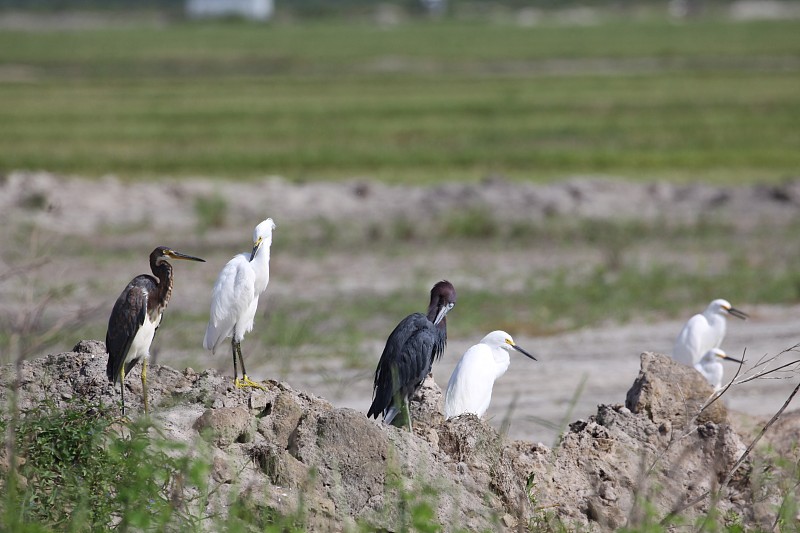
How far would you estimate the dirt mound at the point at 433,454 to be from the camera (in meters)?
6.37

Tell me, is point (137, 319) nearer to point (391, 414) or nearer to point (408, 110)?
point (391, 414)

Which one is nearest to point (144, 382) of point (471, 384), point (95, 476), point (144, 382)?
point (144, 382)

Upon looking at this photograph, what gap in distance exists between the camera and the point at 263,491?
244 inches

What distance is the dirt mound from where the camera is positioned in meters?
6.37

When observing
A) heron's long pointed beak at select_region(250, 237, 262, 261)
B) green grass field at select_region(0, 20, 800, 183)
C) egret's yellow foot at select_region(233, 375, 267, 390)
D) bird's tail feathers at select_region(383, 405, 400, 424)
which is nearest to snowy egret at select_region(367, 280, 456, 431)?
bird's tail feathers at select_region(383, 405, 400, 424)

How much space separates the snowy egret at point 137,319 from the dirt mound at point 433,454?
258 mm

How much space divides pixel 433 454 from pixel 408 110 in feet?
114

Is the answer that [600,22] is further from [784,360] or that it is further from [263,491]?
[263,491]

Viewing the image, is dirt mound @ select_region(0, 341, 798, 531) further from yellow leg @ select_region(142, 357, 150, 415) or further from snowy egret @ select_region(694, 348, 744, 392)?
snowy egret @ select_region(694, 348, 744, 392)

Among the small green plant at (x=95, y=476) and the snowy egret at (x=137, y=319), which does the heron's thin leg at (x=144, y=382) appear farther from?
the small green plant at (x=95, y=476)

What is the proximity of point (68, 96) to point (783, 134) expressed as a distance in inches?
1029

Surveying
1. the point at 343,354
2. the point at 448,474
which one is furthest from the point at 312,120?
the point at 448,474

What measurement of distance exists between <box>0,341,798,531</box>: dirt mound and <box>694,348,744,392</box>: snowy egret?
222cm

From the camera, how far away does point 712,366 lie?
10.5 meters
